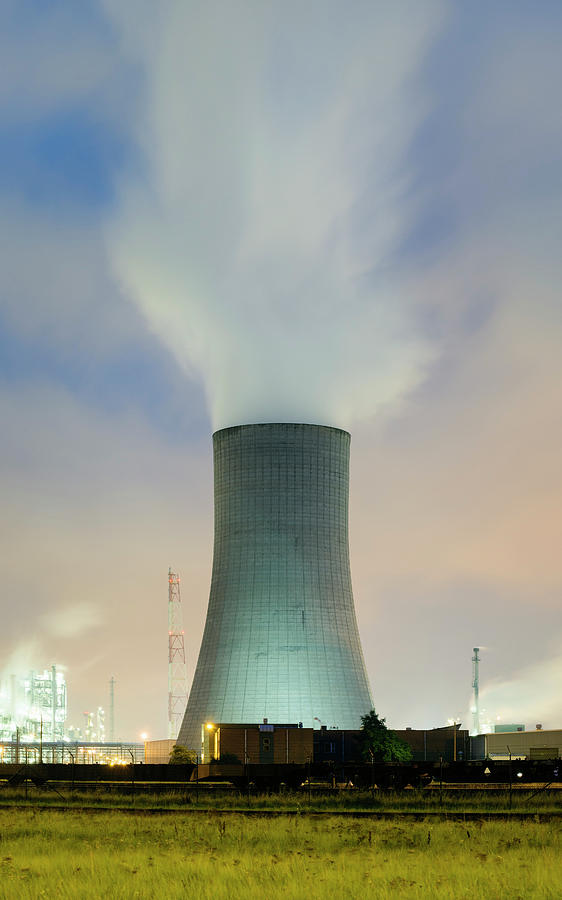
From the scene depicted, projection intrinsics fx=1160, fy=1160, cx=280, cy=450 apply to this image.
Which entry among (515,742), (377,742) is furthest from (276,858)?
(515,742)

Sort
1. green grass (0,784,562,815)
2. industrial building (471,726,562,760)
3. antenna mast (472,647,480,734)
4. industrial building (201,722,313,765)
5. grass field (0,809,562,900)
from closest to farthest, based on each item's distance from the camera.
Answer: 1. grass field (0,809,562,900)
2. green grass (0,784,562,815)
3. industrial building (201,722,313,765)
4. industrial building (471,726,562,760)
5. antenna mast (472,647,480,734)

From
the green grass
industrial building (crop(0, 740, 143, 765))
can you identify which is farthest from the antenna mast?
the green grass

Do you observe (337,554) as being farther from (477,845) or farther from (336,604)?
(477,845)

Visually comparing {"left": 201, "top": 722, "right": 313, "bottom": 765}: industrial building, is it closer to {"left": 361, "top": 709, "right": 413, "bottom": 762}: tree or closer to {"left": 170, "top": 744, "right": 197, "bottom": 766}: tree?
{"left": 170, "top": 744, "right": 197, "bottom": 766}: tree

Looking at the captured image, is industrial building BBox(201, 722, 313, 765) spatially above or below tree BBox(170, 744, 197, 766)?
above

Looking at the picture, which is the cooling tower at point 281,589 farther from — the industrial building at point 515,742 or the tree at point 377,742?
the industrial building at point 515,742

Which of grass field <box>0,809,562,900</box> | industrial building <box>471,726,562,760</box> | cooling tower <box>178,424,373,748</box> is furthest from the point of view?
industrial building <box>471,726,562,760</box>

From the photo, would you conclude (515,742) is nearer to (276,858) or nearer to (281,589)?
(281,589)
